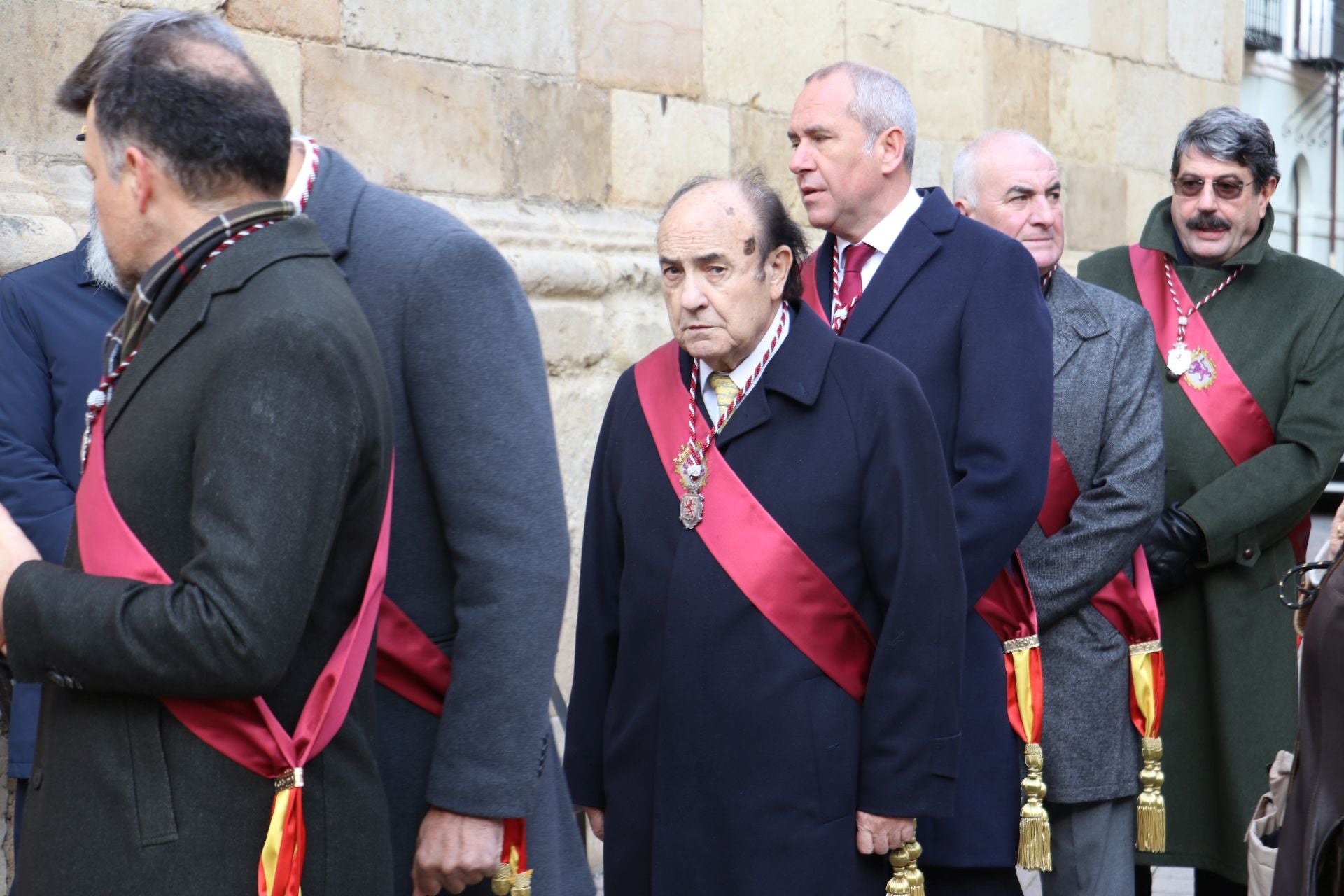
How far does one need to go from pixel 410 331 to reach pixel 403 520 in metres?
0.25

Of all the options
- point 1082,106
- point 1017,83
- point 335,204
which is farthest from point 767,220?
point 1082,106

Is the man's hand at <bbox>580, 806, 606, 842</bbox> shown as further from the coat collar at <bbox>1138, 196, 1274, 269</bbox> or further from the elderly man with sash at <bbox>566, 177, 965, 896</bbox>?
the coat collar at <bbox>1138, 196, 1274, 269</bbox>

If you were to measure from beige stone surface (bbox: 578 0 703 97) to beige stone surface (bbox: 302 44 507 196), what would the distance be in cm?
Result: 44

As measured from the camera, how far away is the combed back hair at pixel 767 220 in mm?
2932

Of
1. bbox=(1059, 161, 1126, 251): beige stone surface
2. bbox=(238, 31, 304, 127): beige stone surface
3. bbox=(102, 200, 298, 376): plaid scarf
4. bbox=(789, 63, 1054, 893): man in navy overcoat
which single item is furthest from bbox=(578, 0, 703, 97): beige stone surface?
bbox=(102, 200, 298, 376): plaid scarf

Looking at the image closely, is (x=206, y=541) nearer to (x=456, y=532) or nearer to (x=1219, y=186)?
(x=456, y=532)

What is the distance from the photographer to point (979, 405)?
3.12 metres

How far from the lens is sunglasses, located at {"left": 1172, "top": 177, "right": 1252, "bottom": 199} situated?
13.9 feet

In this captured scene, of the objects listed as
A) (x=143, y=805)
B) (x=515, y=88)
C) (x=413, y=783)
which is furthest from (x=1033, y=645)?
(x=515, y=88)

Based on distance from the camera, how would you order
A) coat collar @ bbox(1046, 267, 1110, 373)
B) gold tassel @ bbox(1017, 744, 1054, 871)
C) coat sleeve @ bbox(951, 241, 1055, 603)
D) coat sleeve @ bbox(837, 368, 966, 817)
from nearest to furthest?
coat sleeve @ bbox(837, 368, 966, 817), coat sleeve @ bbox(951, 241, 1055, 603), gold tassel @ bbox(1017, 744, 1054, 871), coat collar @ bbox(1046, 267, 1110, 373)

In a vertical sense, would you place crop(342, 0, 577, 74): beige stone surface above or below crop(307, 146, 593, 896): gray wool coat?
above

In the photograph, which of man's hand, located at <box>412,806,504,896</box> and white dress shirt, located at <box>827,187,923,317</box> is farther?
white dress shirt, located at <box>827,187,923,317</box>

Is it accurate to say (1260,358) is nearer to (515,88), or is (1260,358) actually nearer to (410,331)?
(515,88)

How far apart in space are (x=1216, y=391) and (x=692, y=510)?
1.88 meters
